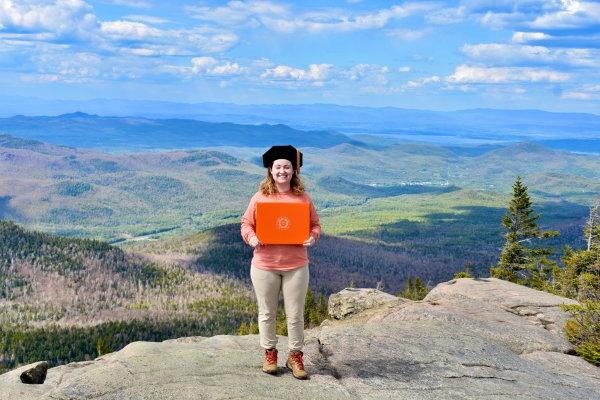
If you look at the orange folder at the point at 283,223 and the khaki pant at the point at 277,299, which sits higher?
the orange folder at the point at 283,223

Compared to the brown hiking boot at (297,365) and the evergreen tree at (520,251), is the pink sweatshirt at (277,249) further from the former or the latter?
the evergreen tree at (520,251)

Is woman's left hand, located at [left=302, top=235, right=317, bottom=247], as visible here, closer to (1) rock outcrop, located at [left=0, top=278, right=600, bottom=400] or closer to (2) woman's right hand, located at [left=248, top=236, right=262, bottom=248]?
(2) woman's right hand, located at [left=248, top=236, right=262, bottom=248]

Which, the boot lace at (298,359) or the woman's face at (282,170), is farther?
the boot lace at (298,359)

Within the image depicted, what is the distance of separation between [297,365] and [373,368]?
9.60ft

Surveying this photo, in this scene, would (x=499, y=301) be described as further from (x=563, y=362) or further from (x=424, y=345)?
(x=424, y=345)

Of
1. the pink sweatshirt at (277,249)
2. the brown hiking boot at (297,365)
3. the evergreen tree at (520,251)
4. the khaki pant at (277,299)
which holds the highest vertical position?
the pink sweatshirt at (277,249)

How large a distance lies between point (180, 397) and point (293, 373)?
3.75 metres

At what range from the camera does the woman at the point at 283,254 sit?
17.0 m

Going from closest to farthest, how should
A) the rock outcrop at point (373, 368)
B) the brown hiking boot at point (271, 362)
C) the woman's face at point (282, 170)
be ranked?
the rock outcrop at point (373, 368) < the woman's face at point (282, 170) < the brown hiking boot at point (271, 362)

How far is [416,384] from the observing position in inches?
720

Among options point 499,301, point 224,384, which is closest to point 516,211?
point 499,301

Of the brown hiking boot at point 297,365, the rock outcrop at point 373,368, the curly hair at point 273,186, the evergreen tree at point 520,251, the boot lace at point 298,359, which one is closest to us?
the rock outcrop at point 373,368

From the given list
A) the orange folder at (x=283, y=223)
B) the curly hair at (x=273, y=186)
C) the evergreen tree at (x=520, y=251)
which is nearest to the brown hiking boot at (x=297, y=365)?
the orange folder at (x=283, y=223)

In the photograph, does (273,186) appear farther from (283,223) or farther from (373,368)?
(373,368)
